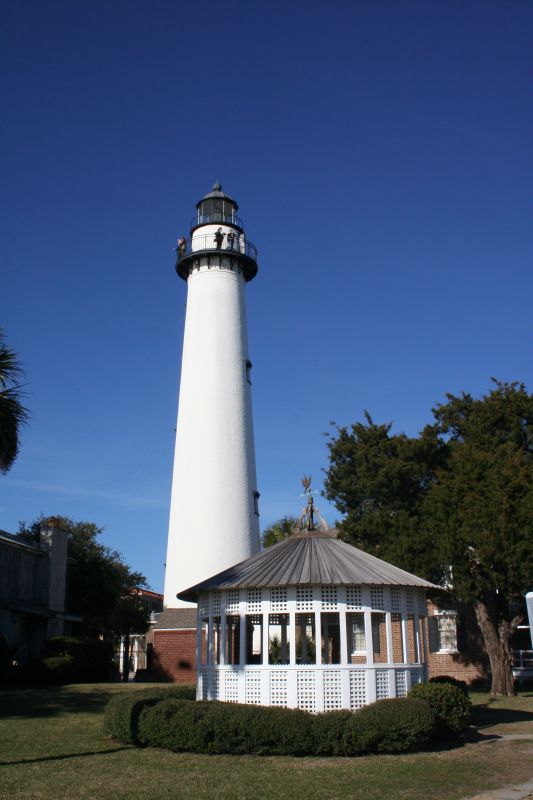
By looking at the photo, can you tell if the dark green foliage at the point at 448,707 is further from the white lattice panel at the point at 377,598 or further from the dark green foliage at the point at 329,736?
the dark green foliage at the point at 329,736

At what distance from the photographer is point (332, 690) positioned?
16.8 m

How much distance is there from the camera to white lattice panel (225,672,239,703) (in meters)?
17.5

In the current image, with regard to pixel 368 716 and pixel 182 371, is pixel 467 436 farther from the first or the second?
pixel 368 716

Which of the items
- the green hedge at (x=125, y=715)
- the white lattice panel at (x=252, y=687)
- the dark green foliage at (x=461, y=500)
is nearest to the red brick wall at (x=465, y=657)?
the dark green foliage at (x=461, y=500)

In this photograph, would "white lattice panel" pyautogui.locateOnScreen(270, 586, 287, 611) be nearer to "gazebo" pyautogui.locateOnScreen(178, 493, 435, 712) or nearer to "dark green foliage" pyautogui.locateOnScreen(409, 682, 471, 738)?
"gazebo" pyautogui.locateOnScreen(178, 493, 435, 712)

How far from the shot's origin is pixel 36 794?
1102 cm

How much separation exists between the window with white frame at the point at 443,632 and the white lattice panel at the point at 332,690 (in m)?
18.3

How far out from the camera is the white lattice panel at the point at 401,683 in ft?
57.4

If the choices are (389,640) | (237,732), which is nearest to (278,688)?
(237,732)

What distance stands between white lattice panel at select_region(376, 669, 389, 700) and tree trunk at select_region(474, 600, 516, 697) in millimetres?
12595

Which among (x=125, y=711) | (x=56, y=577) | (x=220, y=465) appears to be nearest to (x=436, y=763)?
(x=125, y=711)

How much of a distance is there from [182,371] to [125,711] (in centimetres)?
1962

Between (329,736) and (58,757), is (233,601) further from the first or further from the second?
(58,757)

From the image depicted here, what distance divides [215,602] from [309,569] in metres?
2.74
